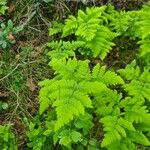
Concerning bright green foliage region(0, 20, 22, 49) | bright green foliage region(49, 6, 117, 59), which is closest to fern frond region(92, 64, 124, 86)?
bright green foliage region(49, 6, 117, 59)

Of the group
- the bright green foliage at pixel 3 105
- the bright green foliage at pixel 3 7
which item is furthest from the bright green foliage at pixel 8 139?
the bright green foliage at pixel 3 7

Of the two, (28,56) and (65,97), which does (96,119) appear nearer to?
(65,97)

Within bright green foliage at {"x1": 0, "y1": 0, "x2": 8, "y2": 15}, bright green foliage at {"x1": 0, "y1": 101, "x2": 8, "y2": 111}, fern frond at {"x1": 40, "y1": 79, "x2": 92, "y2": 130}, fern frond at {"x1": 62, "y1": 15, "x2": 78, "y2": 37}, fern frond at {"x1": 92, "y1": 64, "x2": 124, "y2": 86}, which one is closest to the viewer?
fern frond at {"x1": 40, "y1": 79, "x2": 92, "y2": 130}

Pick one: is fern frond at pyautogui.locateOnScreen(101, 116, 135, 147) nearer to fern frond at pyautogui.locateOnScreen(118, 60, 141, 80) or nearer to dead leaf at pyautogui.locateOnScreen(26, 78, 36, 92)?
fern frond at pyautogui.locateOnScreen(118, 60, 141, 80)

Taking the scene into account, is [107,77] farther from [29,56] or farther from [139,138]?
[29,56]

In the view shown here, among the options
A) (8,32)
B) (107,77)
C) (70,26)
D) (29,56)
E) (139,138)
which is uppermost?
(70,26)

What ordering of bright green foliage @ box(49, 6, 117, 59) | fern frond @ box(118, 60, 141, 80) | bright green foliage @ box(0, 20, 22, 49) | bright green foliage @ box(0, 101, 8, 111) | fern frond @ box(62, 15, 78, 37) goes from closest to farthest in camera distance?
fern frond @ box(118, 60, 141, 80) < bright green foliage @ box(0, 101, 8, 111) < bright green foliage @ box(49, 6, 117, 59) < fern frond @ box(62, 15, 78, 37) < bright green foliage @ box(0, 20, 22, 49)

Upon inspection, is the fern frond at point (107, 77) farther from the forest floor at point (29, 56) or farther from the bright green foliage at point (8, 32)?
the bright green foliage at point (8, 32)

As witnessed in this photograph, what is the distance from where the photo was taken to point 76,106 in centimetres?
404

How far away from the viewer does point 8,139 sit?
4.53 metres

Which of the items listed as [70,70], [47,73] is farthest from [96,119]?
[47,73]

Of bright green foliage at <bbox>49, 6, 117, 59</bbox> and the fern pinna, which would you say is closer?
the fern pinna

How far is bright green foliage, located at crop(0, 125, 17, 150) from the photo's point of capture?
4.49 meters

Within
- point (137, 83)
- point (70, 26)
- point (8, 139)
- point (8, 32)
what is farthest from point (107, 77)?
point (8, 32)
